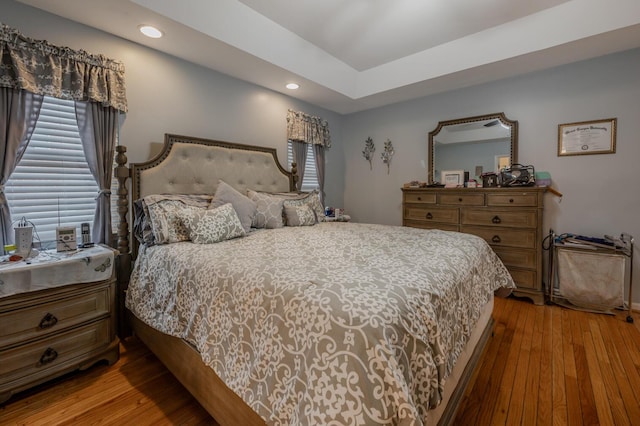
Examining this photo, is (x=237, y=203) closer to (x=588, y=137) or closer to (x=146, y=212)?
(x=146, y=212)

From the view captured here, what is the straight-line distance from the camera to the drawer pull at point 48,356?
5.41 feet

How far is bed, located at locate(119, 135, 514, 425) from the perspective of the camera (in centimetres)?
82

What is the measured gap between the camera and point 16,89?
188 cm

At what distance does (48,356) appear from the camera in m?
1.67

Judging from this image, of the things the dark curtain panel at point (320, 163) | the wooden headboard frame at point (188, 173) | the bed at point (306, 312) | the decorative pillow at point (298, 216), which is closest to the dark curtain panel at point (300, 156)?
the dark curtain panel at point (320, 163)

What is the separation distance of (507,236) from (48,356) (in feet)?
12.9

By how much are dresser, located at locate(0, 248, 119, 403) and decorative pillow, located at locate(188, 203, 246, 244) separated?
565 mm

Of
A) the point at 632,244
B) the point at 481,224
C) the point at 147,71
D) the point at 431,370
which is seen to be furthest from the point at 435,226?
the point at 147,71

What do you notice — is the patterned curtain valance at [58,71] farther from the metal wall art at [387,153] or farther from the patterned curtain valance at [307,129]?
the metal wall art at [387,153]

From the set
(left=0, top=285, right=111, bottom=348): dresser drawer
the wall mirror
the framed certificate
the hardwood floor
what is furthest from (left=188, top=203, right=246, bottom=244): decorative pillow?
the framed certificate

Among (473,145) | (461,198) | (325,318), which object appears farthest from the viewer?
(473,145)

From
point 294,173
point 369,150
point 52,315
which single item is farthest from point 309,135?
point 52,315

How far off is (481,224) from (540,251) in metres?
0.59

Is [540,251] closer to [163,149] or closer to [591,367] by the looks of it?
[591,367]
